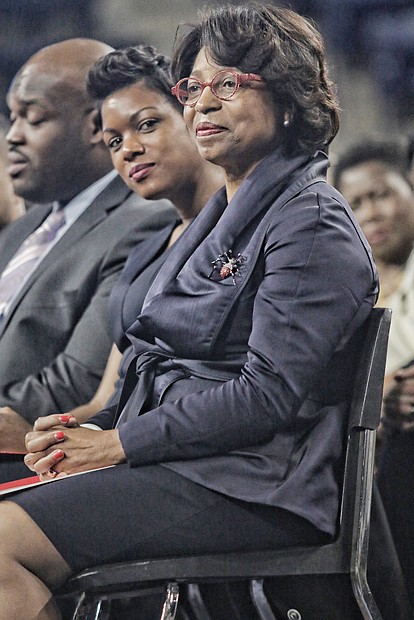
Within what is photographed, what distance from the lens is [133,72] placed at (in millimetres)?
1768

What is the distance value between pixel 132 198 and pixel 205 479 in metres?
0.88

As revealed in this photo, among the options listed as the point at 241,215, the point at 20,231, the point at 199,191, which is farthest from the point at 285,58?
the point at 20,231

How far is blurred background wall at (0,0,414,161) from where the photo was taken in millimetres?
2037

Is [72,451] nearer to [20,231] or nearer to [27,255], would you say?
[27,255]

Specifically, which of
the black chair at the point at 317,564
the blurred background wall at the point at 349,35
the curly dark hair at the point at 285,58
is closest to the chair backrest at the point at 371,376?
the black chair at the point at 317,564

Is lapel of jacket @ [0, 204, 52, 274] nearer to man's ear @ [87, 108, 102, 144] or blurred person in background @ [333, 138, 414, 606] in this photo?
man's ear @ [87, 108, 102, 144]

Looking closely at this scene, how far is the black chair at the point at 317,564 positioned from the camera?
1.24 metres

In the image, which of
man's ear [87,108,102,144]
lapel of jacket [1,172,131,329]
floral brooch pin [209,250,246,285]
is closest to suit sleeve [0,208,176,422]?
lapel of jacket [1,172,131,329]

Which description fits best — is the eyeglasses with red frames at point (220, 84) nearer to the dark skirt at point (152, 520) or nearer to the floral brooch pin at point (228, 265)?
the floral brooch pin at point (228, 265)

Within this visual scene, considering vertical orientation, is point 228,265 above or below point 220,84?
below

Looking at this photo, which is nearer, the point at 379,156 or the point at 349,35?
the point at 349,35

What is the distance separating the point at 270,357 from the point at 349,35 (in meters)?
1.07

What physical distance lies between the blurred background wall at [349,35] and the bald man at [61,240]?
0.20 ft

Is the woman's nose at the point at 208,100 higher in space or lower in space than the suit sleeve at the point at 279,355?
higher
